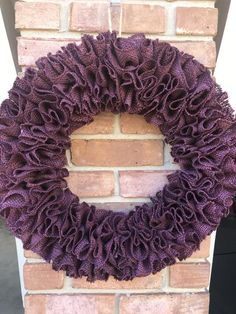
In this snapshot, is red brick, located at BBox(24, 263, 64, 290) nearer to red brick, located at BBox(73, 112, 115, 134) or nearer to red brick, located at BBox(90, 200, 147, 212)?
red brick, located at BBox(90, 200, 147, 212)

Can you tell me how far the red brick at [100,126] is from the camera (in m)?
0.96

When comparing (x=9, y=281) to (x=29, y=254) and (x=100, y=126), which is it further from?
(x=100, y=126)

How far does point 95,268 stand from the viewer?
0.88 metres

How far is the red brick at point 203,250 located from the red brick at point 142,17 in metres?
0.49

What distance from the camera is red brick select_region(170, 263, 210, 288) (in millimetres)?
1021

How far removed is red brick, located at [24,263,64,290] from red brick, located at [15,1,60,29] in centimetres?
53

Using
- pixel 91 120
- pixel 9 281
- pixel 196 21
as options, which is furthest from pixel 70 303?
pixel 9 281

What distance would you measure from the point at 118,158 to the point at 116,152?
0.01m

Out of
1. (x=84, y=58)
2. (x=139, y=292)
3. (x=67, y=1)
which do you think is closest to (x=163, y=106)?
(x=84, y=58)

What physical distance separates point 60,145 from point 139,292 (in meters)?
0.40

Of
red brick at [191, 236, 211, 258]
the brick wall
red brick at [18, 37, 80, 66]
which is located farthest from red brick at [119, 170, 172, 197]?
red brick at [18, 37, 80, 66]

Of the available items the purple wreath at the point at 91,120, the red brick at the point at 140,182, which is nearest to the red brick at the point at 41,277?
the purple wreath at the point at 91,120

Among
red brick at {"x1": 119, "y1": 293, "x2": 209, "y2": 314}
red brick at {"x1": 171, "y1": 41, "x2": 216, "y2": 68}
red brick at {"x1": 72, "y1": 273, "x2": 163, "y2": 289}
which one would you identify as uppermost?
red brick at {"x1": 171, "y1": 41, "x2": 216, "y2": 68}

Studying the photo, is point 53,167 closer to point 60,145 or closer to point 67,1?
point 60,145
